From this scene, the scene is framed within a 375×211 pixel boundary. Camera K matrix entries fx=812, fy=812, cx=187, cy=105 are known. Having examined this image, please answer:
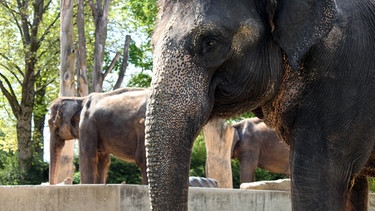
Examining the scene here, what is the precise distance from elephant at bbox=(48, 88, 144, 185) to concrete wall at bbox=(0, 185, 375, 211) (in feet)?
22.2

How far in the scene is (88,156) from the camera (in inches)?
576

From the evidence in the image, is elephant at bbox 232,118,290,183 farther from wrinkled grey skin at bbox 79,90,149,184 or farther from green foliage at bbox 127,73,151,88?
green foliage at bbox 127,73,151,88

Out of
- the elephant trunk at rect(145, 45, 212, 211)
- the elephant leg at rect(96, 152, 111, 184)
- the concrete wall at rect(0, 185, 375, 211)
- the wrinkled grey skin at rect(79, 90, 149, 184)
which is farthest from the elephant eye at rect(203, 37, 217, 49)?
the elephant leg at rect(96, 152, 111, 184)

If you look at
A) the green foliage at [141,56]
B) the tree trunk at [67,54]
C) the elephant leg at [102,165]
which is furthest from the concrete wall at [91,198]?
the green foliage at [141,56]

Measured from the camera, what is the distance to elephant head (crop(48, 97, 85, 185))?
51.0ft

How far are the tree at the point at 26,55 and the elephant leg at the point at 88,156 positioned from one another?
16.9 metres

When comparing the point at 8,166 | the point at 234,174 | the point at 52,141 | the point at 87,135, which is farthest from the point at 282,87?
the point at 8,166

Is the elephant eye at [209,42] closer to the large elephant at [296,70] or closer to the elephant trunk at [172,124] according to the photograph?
the large elephant at [296,70]

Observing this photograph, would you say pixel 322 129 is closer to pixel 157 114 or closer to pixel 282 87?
pixel 282 87

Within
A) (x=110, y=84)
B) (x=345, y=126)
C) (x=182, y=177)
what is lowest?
(x=182, y=177)

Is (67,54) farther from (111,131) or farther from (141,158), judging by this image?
(141,158)

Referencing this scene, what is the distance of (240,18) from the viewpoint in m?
3.92

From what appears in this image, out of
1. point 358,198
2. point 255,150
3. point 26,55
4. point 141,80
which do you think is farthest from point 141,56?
point 358,198

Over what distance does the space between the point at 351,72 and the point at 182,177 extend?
107 cm
